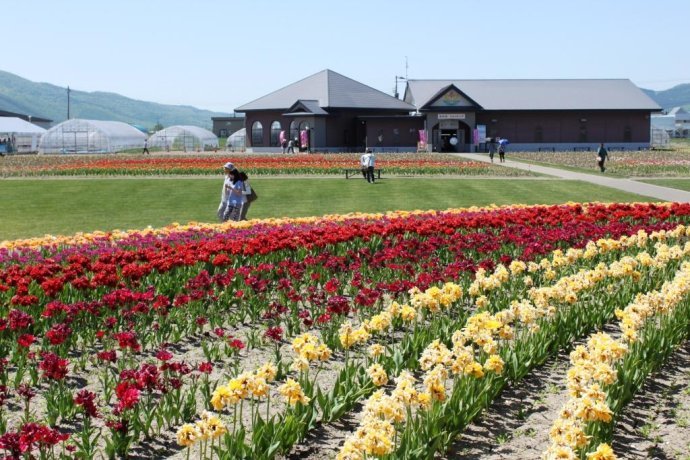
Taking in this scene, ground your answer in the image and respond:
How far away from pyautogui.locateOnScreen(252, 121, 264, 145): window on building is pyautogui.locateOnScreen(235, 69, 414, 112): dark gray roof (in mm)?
1617

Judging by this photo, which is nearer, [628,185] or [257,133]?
[628,185]

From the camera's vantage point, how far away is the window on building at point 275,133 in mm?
75812

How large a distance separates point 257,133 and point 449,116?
17703 millimetres

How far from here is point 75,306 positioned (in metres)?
8.87

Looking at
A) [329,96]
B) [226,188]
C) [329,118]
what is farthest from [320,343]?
[329,96]

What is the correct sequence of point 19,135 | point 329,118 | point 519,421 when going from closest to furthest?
point 519,421 → point 329,118 → point 19,135

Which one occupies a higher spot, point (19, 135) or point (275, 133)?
point (19, 135)

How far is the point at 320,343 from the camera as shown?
922 cm

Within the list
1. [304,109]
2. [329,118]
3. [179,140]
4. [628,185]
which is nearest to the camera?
[628,185]

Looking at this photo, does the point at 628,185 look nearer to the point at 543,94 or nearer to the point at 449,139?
the point at 449,139

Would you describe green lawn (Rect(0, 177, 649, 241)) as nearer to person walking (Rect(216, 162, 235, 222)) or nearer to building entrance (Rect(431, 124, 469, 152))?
person walking (Rect(216, 162, 235, 222))

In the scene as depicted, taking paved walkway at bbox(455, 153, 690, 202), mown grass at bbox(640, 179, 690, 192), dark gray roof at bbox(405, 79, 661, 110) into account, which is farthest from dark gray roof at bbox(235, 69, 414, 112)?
mown grass at bbox(640, 179, 690, 192)

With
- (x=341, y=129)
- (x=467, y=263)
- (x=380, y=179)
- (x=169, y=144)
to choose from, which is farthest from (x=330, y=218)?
(x=169, y=144)

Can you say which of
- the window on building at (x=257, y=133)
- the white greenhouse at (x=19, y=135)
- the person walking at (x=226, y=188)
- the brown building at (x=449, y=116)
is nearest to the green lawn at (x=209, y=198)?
the person walking at (x=226, y=188)
